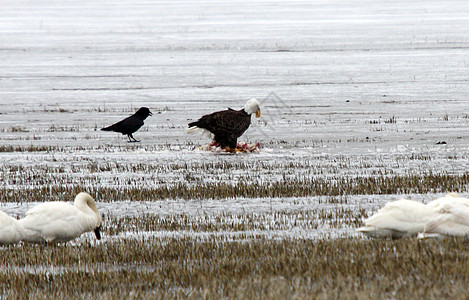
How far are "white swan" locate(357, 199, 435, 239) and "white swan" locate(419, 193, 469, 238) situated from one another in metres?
0.20

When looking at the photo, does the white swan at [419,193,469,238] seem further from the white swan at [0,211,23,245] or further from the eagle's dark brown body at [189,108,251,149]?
the eagle's dark brown body at [189,108,251,149]

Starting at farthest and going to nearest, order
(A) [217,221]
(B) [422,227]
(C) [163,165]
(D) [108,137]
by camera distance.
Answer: (D) [108,137] < (C) [163,165] < (A) [217,221] < (B) [422,227]

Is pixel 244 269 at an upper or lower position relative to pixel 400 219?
lower

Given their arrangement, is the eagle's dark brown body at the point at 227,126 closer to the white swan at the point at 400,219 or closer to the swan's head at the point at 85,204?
the swan's head at the point at 85,204

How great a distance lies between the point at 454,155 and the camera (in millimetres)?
14695

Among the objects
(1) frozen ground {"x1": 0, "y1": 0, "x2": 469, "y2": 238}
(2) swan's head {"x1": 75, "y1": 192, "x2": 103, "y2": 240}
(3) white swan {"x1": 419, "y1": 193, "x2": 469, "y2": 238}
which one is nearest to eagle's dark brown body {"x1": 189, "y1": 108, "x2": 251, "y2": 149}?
(1) frozen ground {"x1": 0, "y1": 0, "x2": 469, "y2": 238}

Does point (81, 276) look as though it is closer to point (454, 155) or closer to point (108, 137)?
point (454, 155)

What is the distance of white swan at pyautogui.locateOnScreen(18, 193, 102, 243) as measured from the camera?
7.70 m

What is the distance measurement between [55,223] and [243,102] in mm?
19502

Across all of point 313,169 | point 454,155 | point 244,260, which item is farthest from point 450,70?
point 244,260

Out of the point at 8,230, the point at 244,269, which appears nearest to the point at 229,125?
the point at 8,230

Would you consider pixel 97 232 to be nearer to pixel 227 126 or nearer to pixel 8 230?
pixel 8 230

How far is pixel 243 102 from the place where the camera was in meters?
26.9

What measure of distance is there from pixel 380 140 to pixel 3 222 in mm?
11605
